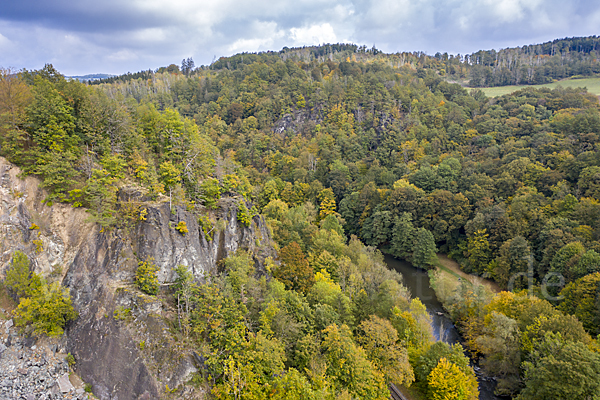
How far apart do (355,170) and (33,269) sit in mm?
76780

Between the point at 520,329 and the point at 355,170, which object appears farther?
the point at 355,170

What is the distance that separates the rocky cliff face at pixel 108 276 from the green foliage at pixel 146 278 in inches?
28.5

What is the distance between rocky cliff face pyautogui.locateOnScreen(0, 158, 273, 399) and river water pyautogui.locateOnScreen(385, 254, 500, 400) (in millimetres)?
31916

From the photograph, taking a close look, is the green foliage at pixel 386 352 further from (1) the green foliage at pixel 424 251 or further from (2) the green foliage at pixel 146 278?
(1) the green foliage at pixel 424 251

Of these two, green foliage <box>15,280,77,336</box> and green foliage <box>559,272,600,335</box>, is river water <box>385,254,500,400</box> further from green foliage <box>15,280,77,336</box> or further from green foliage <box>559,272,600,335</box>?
green foliage <box>15,280,77,336</box>

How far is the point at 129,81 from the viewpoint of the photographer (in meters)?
160


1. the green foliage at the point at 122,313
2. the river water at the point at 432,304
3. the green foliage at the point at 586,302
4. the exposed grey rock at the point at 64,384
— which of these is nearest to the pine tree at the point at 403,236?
the river water at the point at 432,304

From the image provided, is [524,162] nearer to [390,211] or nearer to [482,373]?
[390,211]

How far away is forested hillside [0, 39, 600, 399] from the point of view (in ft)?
93.3

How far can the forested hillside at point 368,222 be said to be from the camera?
28.4 meters

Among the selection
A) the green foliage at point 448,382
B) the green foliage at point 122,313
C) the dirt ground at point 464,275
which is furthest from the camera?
the dirt ground at point 464,275

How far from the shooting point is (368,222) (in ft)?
249

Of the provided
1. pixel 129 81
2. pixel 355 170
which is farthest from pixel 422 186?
pixel 129 81

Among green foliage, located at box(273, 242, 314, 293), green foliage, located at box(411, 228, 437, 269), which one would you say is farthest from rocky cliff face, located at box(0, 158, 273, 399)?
green foliage, located at box(411, 228, 437, 269)
